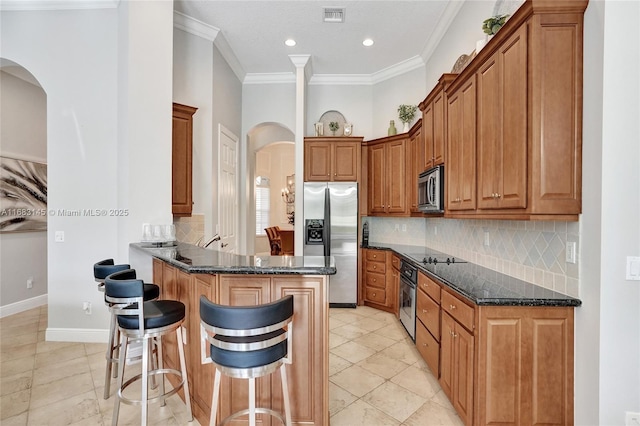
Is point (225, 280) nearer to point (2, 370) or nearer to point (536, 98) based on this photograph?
point (536, 98)

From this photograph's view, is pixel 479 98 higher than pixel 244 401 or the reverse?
higher

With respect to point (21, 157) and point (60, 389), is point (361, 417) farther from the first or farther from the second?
point (21, 157)

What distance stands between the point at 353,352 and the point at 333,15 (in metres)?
3.86

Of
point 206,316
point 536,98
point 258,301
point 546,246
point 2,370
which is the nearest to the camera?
point 206,316

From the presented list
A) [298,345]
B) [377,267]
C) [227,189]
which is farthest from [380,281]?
[298,345]

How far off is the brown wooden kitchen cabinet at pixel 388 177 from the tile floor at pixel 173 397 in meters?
1.78

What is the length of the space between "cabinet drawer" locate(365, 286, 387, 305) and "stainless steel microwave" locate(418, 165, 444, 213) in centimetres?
163

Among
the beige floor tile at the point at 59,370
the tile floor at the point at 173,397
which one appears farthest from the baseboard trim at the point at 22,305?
the beige floor tile at the point at 59,370

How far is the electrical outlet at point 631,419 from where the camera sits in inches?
62.4

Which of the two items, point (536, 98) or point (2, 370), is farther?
point (2, 370)

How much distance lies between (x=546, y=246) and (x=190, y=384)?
2.66 meters

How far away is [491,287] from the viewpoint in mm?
2049

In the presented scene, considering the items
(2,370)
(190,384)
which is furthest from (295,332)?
(2,370)

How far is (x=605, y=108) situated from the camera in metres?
1.56
